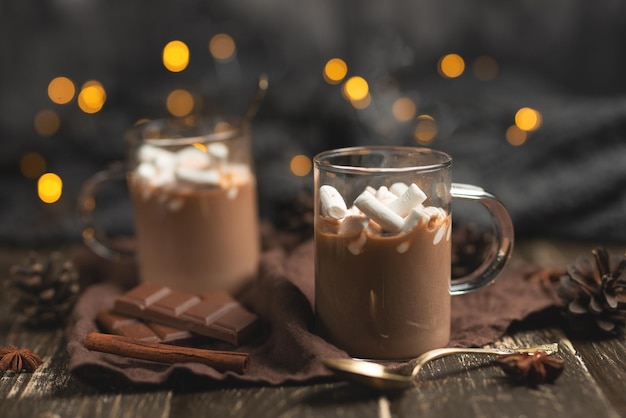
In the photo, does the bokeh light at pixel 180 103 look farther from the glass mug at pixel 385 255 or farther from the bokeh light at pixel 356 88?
the glass mug at pixel 385 255

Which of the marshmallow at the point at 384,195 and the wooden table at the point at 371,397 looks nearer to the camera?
the wooden table at the point at 371,397

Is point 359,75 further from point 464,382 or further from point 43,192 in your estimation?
point 464,382

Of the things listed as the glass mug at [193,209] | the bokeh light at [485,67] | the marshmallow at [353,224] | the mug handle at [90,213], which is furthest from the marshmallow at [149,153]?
the bokeh light at [485,67]

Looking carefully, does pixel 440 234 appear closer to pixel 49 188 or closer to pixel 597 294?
pixel 597 294

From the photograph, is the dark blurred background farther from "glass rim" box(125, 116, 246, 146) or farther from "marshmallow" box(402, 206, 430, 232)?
"marshmallow" box(402, 206, 430, 232)

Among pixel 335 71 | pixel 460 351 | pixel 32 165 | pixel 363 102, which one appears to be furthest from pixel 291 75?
pixel 460 351

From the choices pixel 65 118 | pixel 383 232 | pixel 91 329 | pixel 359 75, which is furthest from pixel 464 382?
pixel 65 118
